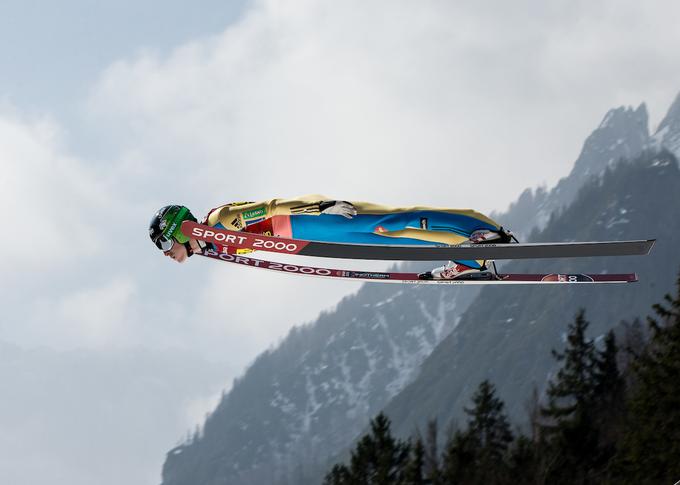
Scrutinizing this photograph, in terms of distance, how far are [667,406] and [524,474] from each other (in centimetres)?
1189

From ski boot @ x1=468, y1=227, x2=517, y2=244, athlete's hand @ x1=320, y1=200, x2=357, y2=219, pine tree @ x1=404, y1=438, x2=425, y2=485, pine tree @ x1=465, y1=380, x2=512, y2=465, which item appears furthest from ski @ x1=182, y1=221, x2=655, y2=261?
pine tree @ x1=465, y1=380, x2=512, y2=465

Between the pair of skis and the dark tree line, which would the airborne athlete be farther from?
the dark tree line

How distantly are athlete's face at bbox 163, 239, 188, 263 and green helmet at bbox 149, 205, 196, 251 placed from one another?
0.05 metres

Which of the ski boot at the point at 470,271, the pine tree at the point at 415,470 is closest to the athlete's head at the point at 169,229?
the ski boot at the point at 470,271

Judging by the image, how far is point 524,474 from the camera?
47375mm

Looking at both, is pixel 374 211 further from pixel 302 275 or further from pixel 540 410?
pixel 540 410

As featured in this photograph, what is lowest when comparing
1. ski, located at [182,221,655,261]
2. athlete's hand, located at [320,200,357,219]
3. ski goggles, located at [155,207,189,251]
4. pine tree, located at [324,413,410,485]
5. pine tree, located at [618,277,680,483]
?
ski, located at [182,221,655,261]

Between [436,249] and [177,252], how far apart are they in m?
3.83

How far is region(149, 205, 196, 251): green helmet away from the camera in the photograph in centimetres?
1277

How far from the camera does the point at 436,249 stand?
38.7 ft

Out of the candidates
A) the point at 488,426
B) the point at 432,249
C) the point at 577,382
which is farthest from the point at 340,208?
the point at 577,382

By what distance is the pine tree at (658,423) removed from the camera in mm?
35938

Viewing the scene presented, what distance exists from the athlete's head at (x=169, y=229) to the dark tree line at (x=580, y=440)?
28.4 meters

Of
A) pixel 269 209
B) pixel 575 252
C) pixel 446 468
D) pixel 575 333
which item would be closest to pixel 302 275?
pixel 269 209
